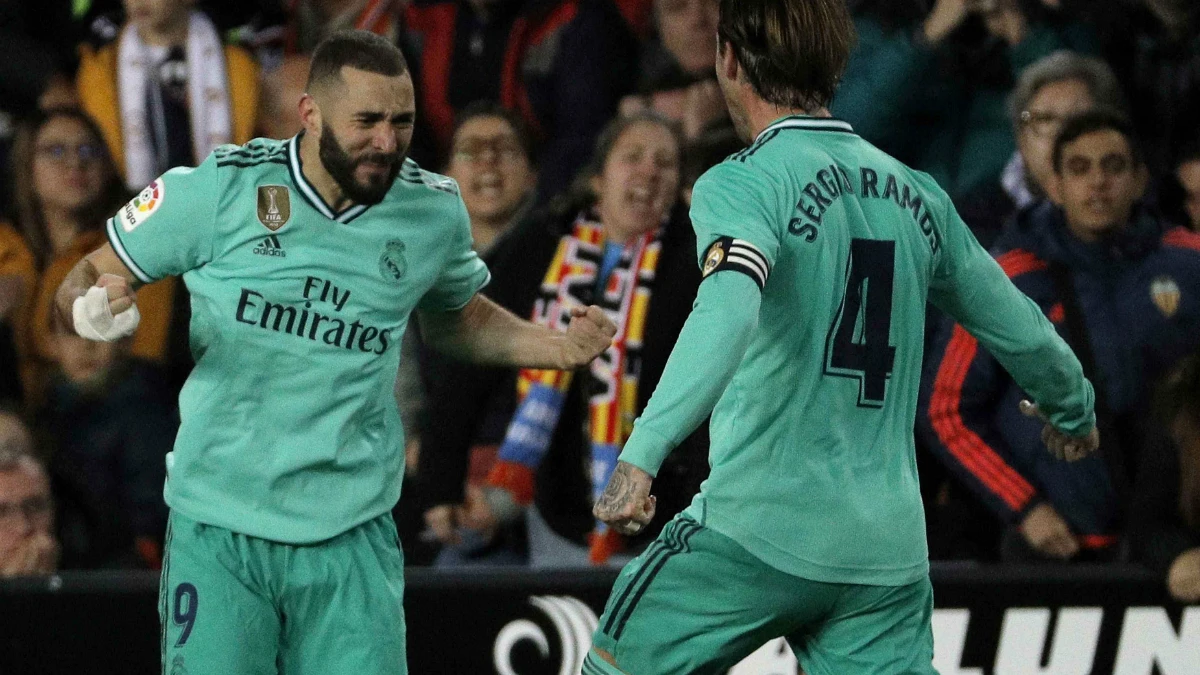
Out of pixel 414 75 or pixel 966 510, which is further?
pixel 414 75

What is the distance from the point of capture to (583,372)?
5879 mm

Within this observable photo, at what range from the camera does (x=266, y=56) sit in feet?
23.4

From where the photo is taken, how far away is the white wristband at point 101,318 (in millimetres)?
3682

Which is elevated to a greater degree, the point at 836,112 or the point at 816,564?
the point at 836,112

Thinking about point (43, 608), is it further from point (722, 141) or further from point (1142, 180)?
point (1142, 180)

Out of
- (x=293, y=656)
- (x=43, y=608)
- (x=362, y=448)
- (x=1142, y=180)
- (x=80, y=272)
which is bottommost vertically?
(x=43, y=608)

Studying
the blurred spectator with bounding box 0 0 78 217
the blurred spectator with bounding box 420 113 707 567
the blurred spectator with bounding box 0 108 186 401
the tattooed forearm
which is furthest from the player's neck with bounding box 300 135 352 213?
the blurred spectator with bounding box 0 0 78 217

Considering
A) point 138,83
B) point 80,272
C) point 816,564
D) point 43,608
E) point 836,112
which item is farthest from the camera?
point 138,83

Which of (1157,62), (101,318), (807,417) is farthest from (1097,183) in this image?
(101,318)

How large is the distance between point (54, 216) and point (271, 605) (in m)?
3.02

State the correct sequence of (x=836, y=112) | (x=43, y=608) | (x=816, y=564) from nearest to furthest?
(x=816, y=564)
(x=43, y=608)
(x=836, y=112)

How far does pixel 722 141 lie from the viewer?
234 inches

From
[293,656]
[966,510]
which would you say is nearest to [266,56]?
[966,510]

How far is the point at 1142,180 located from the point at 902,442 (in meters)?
2.44
